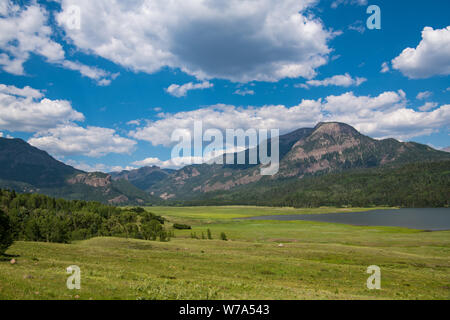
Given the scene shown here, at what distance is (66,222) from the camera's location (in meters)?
88.9

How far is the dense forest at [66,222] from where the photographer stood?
78500mm

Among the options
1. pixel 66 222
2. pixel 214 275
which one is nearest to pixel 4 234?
pixel 214 275

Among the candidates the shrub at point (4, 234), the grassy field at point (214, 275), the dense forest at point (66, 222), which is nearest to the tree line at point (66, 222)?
the dense forest at point (66, 222)

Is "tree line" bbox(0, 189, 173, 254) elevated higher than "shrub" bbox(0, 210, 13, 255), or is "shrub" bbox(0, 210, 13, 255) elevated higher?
"shrub" bbox(0, 210, 13, 255)

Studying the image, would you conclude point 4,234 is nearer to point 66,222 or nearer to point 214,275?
point 214,275

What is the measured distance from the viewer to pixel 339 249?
64.8m

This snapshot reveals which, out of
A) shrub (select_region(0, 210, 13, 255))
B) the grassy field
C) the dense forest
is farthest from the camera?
the dense forest

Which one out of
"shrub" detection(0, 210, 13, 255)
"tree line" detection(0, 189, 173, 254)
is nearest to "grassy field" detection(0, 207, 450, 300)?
"shrub" detection(0, 210, 13, 255)

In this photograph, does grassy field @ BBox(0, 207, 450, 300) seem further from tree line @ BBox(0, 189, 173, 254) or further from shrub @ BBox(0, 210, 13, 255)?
tree line @ BBox(0, 189, 173, 254)

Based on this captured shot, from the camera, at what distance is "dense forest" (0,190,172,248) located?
3091 inches
